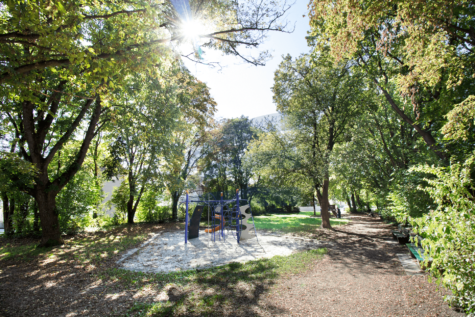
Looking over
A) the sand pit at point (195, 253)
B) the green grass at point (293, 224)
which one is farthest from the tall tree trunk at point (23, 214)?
the green grass at point (293, 224)

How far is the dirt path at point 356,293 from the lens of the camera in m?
3.55

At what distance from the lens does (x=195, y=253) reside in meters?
8.29

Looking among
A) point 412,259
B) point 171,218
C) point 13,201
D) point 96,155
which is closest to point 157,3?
point 412,259

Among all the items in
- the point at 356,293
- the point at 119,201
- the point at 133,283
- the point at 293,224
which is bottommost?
the point at 293,224

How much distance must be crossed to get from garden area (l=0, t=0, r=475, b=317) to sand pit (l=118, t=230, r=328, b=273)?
11 cm

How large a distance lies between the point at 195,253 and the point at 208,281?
11.1 feet

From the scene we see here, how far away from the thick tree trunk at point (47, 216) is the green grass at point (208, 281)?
14.8 feet

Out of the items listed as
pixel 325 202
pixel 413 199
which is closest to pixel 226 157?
pixel 325 202

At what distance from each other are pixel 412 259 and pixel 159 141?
1070 cm

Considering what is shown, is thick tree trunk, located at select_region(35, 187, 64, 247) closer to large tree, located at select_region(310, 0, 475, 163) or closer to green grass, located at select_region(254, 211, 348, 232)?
large tree, located at select_region(310, 0, 475, 163)

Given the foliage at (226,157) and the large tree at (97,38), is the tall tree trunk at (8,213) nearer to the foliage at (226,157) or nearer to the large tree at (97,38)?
the large tree at (97,38)

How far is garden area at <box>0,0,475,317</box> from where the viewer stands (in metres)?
3.54

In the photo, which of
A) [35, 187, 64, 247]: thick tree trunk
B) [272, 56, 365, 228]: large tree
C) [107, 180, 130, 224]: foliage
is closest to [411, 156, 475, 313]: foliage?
[272, 56, 365, 228]: large tree

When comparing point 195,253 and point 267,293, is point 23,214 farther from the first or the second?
point 267,293
